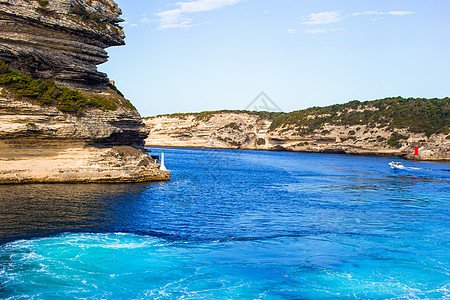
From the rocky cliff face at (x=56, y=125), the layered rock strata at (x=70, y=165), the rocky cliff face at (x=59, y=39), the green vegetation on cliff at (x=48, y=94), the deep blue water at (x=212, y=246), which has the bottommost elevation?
the deep blue water at (x=212, y=246)

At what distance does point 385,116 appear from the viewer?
495ft

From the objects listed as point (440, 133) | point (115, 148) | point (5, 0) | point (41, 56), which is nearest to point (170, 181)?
point (115, 148)

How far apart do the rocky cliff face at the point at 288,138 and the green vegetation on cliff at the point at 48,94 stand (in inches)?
4130

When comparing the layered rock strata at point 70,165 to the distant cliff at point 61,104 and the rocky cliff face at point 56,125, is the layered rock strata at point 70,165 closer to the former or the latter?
the distant cliff at point 61,104

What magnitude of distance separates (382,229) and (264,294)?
15.1 meters

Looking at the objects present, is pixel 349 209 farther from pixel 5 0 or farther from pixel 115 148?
pixel 5 0

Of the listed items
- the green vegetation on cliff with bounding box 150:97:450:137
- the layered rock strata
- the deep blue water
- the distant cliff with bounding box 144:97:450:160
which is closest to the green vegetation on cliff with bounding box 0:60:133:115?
the layered rock strata

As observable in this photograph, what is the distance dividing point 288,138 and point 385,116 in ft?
130

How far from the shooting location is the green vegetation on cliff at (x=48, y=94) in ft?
125

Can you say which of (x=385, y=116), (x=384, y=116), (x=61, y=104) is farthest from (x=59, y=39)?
(x=384, y=116)

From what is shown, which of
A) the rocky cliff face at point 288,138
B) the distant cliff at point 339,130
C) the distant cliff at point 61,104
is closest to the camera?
the distant cliff at point 61,104

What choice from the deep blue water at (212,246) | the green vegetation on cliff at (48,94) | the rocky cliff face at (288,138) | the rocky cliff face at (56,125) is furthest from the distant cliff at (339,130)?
the green vegetation on cliff at (48,94)

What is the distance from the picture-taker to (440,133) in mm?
126438

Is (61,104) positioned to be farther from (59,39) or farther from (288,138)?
(288,138)
